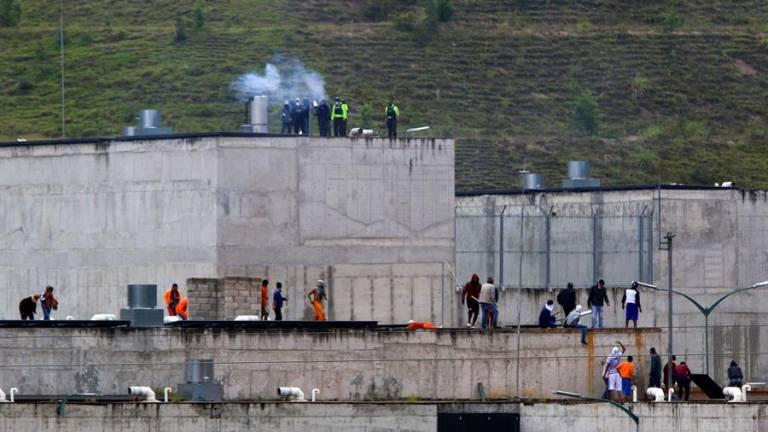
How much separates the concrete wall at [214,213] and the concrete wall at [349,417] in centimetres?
1433

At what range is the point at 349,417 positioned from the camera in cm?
5416

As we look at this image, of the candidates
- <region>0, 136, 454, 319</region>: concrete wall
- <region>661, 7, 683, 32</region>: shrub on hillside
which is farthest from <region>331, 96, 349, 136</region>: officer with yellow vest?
<region>661, 7, 683, 32</region>: shrub on hillside

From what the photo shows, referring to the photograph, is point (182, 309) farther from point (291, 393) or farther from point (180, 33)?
point (180, 33)

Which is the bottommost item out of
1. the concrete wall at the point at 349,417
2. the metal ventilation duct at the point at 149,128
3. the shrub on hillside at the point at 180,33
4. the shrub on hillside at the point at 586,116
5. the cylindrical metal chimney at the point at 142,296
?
the concrete wall at the point at 349,417

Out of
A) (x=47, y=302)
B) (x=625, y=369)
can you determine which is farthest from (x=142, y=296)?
(x=625, y=369)

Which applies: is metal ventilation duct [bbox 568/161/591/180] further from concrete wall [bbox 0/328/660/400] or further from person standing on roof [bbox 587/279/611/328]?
concrete wall [bbox 0/328/660/400]

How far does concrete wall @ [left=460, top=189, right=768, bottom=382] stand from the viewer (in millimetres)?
77438

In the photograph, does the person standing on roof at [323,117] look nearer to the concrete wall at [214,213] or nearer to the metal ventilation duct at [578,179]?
the concrete wall at [214,213]

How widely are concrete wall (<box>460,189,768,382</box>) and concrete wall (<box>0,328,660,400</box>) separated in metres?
18.0

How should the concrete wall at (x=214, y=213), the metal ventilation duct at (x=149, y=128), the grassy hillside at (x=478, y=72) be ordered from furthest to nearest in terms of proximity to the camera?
the grassy hillside at (x=478, y=72), the metal ventilation duct at (x=149, y=128), the concrete wall at (x=214, y=213)

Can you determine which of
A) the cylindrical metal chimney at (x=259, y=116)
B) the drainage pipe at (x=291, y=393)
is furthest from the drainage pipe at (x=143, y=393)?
the cylindrical metal chimney at (x=259, y=116)

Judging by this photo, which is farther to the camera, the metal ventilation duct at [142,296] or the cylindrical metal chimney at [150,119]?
the cylindrical metal chimney at [150,119]

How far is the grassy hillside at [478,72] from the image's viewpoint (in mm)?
131375

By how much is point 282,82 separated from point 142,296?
216ft
